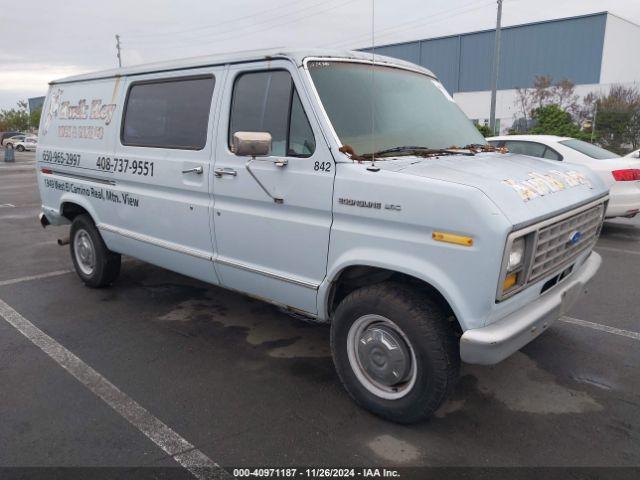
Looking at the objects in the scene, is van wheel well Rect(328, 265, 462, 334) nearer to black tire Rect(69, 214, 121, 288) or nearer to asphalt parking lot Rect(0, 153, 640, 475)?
asphalt parking lot Rect(0, 153, 640, 475)

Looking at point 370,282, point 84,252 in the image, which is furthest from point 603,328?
point 84,252

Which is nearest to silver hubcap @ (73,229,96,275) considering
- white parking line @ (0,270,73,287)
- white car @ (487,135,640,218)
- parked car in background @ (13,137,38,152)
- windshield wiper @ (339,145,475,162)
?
white parking line @ (0,270,73,287)

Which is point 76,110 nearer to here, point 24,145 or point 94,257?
point 94,257

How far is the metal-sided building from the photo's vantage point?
39219mm

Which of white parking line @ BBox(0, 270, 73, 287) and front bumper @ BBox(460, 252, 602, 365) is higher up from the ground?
front bumper @ BBox(460, 252, 602, 365)

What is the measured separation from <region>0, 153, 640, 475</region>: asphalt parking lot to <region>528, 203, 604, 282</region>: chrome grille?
3.12ft

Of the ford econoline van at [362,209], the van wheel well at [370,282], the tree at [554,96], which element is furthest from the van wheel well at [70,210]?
the tree at [554,96]

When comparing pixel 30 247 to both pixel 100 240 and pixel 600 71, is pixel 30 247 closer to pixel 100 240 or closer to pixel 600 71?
pixel 100 240

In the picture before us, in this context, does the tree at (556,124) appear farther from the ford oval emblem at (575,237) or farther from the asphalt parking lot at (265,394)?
the ford oval emblem at (575,237)

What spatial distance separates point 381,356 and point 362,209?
917mm

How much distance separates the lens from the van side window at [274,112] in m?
3.47

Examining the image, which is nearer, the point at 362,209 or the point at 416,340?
the point at 416,340

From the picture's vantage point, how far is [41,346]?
172 inches

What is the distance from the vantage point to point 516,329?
9.32ft
